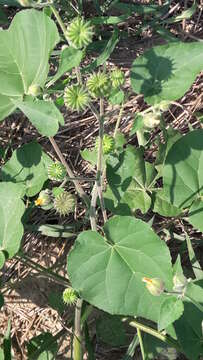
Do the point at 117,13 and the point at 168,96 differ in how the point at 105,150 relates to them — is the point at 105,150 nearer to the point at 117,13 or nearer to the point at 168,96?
the point at 168,96

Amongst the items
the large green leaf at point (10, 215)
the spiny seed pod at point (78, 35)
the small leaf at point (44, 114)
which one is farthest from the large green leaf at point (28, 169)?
→ the spiny seed pod at point (78, 35)

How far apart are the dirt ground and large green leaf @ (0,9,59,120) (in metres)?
0.55

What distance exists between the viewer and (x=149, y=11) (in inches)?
77.4

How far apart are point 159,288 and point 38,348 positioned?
827 mm

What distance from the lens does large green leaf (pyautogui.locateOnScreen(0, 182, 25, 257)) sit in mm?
1655

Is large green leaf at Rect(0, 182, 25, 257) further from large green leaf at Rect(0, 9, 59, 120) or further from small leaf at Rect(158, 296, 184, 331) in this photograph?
small leaf at Rect(158, 296, 184, 331)

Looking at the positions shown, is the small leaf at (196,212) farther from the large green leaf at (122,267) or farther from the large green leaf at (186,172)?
the large green leaf at (122,267)

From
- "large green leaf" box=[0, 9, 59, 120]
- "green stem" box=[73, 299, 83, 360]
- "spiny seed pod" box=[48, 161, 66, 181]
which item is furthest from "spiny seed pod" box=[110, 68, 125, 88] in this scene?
"green stem" box=[73, 299, 83, 360]

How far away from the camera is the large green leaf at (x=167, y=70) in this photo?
1.50 metres

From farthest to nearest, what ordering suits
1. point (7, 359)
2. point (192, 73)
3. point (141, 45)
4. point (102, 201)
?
1. point (141, 45)
2. point (7, 359)
3. point (102, 201)
4. point (192, 73)

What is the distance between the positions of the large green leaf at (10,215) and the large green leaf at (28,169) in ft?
0.38

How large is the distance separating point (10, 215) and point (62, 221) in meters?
0.44

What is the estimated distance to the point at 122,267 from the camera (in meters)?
1.55

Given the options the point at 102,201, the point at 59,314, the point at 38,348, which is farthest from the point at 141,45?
the point at 38,348
